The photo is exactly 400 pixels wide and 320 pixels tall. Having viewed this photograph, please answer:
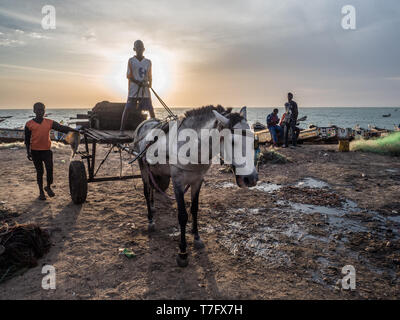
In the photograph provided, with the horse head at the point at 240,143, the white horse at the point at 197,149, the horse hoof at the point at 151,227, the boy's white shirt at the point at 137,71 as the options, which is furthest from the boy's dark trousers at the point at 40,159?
the horse head at the point at 240,143

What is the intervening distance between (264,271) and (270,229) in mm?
1510

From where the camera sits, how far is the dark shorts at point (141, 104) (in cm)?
645

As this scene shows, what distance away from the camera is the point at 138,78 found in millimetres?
6285

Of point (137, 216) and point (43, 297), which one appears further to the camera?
point (137, 216)

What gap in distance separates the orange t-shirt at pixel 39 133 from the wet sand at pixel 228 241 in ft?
5.25

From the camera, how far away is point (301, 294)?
327cm

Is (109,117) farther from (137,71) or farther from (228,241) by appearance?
(228,241)

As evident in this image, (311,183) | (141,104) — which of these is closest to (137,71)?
(141,104)

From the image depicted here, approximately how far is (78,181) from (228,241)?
13.8 feet

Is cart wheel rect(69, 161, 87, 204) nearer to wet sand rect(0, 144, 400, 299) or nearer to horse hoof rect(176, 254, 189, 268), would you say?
wet sand rect(0, 144, 400, 299)

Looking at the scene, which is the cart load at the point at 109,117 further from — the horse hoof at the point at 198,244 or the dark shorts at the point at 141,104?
the horse hoof at the point at 198,244
